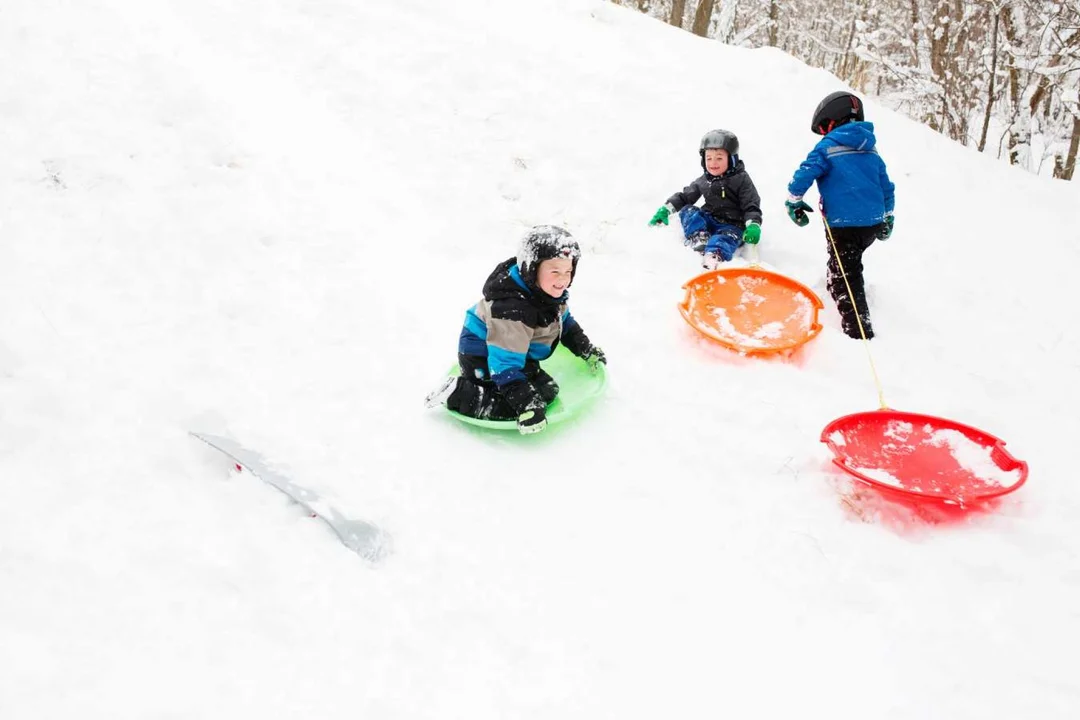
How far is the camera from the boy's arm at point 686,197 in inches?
196

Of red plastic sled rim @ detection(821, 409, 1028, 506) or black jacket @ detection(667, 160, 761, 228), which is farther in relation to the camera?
black jacket @ detection(667, 160, 761, 228)

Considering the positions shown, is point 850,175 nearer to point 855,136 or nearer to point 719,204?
point 855,136

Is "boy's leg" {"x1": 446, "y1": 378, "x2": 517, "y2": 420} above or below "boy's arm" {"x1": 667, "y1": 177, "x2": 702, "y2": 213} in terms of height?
below

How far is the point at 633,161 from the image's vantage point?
5668 mm

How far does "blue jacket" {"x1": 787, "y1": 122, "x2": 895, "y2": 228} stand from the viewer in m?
4.04

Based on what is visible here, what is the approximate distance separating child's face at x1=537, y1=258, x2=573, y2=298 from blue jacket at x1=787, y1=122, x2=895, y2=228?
6.70 feet

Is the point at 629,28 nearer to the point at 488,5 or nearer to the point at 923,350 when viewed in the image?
the point at 488,5

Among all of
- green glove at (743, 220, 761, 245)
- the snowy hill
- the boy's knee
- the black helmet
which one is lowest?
the snowy hill

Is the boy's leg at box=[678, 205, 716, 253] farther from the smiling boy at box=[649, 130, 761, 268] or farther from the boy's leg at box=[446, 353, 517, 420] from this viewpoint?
the boy's leg at box=[446, 353, 517, 420]

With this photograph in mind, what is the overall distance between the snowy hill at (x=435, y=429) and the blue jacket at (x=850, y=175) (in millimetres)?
650

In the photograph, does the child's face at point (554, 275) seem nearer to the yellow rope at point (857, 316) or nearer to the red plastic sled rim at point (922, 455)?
the red plastic sled rim at point (922, 455)

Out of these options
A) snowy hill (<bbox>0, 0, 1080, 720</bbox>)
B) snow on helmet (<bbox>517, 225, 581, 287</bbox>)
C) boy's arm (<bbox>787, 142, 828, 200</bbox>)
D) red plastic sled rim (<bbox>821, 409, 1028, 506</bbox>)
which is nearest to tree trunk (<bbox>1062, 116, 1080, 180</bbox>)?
snowy hill (<bbox>0, 0, 1080, 720</bbox>)

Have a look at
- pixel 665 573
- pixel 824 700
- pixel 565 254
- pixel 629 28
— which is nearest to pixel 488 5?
pixel 629 28

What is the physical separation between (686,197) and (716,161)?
0.34m
